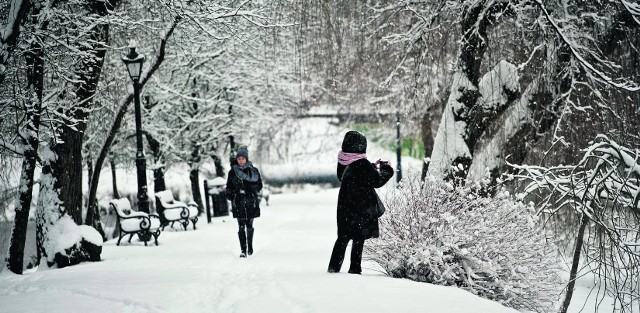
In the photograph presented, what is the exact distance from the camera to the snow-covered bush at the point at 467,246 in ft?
21.1

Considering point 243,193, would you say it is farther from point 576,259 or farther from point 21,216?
point 576,259

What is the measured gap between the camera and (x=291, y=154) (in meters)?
27.5

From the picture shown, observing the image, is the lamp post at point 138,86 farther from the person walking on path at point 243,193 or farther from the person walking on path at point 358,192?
the person walking on path at point 358,192

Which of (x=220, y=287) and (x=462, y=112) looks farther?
(x=462, y=112)

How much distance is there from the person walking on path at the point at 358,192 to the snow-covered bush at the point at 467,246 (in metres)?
0.49

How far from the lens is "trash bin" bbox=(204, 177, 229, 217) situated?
19.1 meters

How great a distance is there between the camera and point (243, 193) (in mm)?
9695

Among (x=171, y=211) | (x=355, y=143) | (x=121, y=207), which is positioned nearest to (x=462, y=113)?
(x=355, y=143)

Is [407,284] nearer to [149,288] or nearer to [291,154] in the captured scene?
[149,288]

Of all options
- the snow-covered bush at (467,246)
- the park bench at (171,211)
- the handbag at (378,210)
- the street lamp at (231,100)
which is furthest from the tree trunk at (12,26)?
the street lamp at (231,100)

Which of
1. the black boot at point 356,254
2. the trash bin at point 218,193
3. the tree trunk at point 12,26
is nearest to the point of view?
the black boot at point 356,254

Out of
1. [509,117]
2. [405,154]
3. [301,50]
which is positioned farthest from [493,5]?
[405,154]

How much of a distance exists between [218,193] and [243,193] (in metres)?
9.87

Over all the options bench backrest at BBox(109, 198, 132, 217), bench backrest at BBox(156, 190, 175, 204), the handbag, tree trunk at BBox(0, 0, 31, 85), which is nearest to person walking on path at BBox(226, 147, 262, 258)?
the handbag
